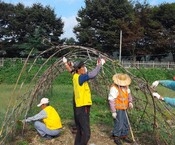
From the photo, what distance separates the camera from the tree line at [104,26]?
4028 cm

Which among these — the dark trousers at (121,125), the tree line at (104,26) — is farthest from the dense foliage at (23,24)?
the dark trousers at (121,125)

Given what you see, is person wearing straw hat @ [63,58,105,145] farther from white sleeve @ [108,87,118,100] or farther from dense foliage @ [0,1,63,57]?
dense foliage @ [0,1,63,57]

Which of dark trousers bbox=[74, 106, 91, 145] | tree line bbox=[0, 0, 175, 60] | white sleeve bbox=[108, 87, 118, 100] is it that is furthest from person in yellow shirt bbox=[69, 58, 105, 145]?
tree line bbox=[0, 0, 175, 60]

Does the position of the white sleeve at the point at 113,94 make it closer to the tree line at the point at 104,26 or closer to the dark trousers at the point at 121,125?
the dark trousers at the point at 121,125

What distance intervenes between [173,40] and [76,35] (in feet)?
30.3

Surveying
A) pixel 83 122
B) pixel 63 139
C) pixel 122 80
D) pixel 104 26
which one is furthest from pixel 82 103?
pixel 104 26

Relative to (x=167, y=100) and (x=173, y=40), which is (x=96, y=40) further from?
(x=167, y=100)

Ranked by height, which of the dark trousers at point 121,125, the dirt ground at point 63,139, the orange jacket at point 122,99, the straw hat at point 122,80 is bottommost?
the dirt ground at point 63,139

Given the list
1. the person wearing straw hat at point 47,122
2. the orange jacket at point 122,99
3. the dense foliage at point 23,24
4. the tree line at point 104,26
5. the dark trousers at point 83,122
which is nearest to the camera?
the dark trousers at point 83,122

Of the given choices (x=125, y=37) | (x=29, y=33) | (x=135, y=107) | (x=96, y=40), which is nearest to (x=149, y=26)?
(x=125, y=37)

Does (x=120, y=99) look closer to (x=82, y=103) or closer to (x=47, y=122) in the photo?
(x=82, y=103)

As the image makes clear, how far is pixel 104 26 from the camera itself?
42.0 m

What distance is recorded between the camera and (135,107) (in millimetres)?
8984

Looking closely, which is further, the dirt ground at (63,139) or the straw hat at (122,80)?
the dirt ground at (63,139)
